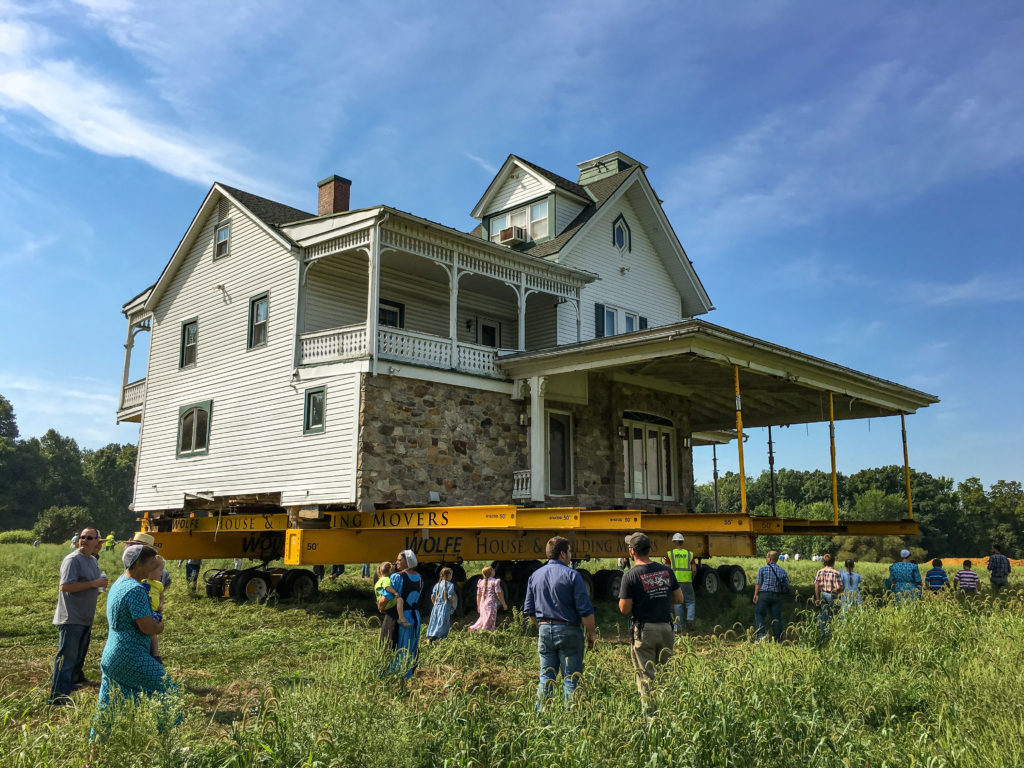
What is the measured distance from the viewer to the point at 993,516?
91.9 meters

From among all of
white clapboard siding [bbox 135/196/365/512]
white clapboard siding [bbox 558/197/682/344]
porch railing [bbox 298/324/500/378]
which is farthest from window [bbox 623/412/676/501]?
white clapboard siding [bbox 135/196/365/512]

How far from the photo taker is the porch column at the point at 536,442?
19.0 meters

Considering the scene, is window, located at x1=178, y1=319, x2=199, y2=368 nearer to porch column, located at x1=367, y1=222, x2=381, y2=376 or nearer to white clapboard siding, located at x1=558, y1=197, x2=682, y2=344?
porch column, located at x1=367, y1=222, x2=381, y2=376

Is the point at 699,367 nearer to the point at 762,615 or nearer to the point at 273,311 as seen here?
the point at 762,615

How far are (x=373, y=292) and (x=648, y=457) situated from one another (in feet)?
34.7

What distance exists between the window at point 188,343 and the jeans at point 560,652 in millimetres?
17138

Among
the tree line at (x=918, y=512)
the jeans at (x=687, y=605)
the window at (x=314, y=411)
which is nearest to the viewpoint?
the jeans at (x=687, y=605)

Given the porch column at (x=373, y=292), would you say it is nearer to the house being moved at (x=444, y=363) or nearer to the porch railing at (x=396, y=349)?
the house being moved at (x=444, y=363)

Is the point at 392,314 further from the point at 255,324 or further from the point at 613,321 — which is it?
the point at 613,321

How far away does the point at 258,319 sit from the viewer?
20.4 meters

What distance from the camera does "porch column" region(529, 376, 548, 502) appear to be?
18969 millimetres

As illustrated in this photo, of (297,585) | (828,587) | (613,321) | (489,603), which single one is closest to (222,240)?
(297,585)

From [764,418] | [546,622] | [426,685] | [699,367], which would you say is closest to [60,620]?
[426,685]

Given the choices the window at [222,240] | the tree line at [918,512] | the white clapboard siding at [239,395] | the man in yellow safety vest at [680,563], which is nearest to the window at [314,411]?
the white clapboard siding at [239,395]
